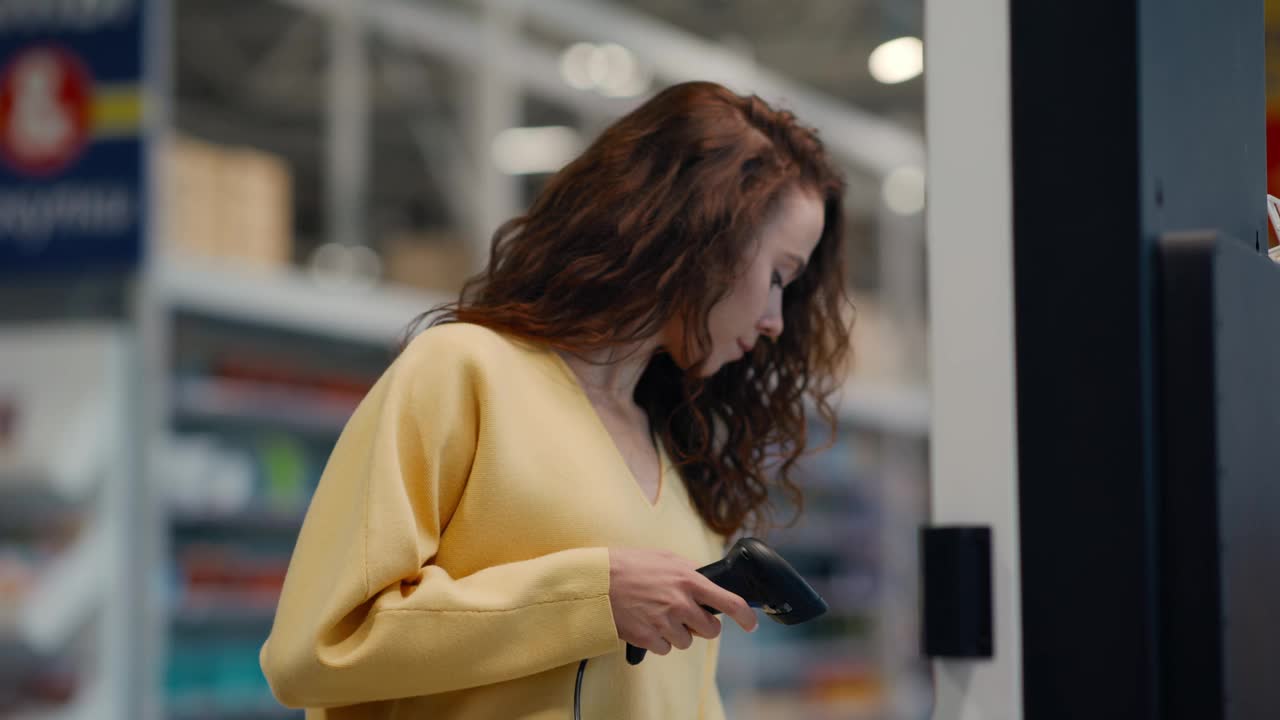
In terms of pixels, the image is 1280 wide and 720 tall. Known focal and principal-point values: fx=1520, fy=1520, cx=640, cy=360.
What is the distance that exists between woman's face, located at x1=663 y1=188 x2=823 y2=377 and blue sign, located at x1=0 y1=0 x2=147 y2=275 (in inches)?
127

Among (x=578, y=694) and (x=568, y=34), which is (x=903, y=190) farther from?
(x=578, y=694)

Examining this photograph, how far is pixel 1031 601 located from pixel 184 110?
42.5 feet

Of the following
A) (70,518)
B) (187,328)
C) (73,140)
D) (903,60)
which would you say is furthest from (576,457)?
(187,328)

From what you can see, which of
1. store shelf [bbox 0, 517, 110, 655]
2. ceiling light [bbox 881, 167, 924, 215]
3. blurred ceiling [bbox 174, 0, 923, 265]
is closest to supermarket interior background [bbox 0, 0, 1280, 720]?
store shelf [bbox 0, 517, 110, 655]

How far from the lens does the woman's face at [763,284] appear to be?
1.67 metres

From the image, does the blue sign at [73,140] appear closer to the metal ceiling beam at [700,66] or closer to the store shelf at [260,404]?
the store shelf at [260,404]

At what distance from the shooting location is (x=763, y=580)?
1.46 metres

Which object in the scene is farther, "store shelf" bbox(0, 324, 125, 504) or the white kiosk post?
"store shelf" bbox(0, 324, 125, 504)

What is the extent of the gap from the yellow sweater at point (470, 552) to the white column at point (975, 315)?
0.36m

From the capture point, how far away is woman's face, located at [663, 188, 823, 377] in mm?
1670

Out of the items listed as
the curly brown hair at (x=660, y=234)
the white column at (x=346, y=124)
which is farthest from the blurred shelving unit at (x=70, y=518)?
A: the curly brown hair at (x=660, y=234)

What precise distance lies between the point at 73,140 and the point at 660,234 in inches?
137

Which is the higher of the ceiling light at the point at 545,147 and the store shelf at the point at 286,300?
the ceiling light at the point at 545,147

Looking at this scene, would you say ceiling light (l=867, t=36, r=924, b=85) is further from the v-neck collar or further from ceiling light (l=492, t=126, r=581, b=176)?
ceiling light (l=492, t=126, r=581, b=176)
